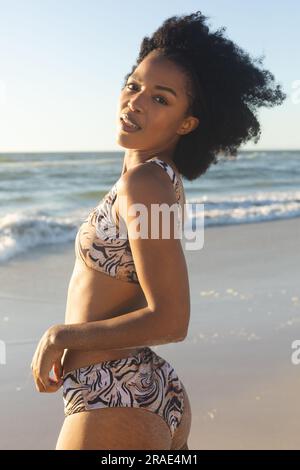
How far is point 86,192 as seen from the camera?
65.6 feet

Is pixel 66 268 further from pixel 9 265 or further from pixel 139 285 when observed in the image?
pixel 139 285

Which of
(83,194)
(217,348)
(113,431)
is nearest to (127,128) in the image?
(113,431)

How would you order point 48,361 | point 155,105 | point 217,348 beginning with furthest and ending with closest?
point 217,348 → point 155,105 → point 48,361

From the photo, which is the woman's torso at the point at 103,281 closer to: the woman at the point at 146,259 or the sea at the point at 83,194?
the woman at the point at 146,259

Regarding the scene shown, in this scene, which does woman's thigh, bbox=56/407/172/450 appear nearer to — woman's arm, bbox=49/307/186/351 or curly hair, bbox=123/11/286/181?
woman's arm, bbox=49/307/186/351

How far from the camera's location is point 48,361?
1.94 m

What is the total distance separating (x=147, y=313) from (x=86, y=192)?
1827cm

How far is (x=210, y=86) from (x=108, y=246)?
54 cm

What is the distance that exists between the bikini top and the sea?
2.23 metres

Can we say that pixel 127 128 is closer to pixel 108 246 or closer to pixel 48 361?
pixel 108 246

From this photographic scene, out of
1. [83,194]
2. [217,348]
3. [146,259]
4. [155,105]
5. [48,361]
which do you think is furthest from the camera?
[83,194]

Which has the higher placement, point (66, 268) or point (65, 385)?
point (65, 385)

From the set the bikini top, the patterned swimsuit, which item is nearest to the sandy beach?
the patterned swimsuit
